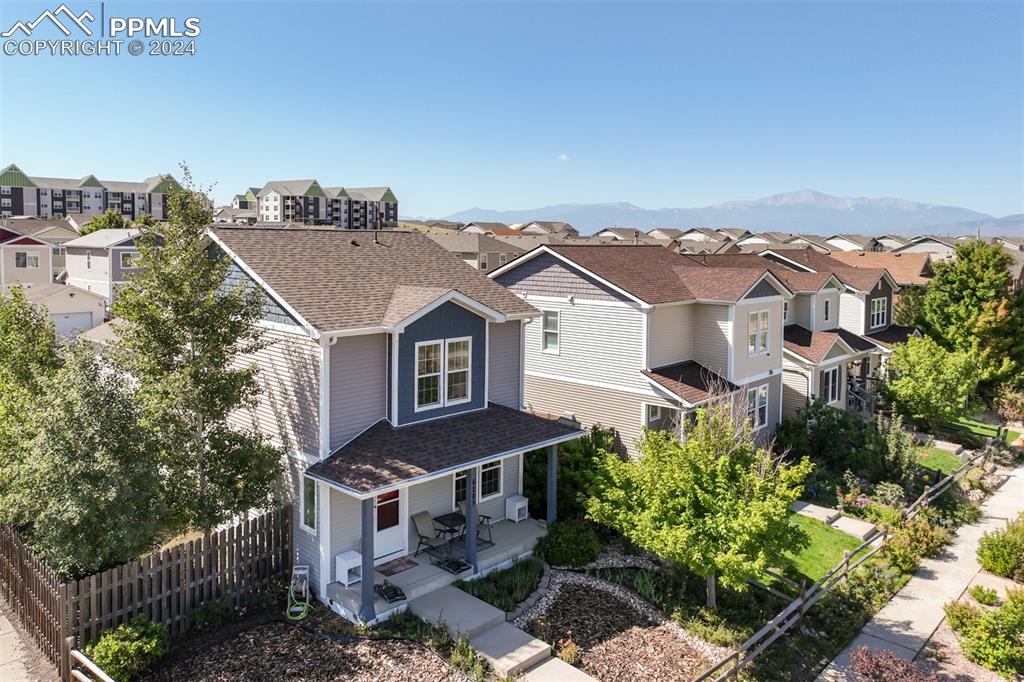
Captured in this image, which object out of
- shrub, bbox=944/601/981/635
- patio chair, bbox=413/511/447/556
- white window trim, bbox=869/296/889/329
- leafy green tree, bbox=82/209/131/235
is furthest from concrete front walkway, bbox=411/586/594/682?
leafy green tree, bbox=82/209/131/235

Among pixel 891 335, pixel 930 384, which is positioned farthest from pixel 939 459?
pixel 891 335

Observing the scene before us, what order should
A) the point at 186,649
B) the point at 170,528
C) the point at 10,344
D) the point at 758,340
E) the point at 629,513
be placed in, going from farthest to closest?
the point at 758,340 < the point at 10,344 < the point at 629,513 < the point at 170,528 < the point at 186,649

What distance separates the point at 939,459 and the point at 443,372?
866 inches

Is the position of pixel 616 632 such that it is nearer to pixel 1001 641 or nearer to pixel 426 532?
pixel 426 532

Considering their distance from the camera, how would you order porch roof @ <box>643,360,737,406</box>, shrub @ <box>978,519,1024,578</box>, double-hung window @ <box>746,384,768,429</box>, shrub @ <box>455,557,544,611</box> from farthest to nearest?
double-hung window @ <box>746,384,768,429</box> < porch roof @ <box>643,360,737,406</box> < shrub @ <box>978,519,1024,578</box> < shrub @ <box>455,557,544,611</box>

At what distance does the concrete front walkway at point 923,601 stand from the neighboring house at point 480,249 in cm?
5718

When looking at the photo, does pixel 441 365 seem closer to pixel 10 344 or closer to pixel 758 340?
pixel 10 344

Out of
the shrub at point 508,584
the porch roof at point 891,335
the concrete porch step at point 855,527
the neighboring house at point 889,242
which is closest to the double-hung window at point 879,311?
the porch roof at point 891,335

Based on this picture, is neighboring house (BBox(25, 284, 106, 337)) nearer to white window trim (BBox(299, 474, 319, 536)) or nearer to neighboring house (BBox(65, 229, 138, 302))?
neighboring house (BBox(65, 229, 138, 302))

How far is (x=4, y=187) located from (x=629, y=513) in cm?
15722

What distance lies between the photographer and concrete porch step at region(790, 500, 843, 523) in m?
21.9

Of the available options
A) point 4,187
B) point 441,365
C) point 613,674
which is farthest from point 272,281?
point 4,187

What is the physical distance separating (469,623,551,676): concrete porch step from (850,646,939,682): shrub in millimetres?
5558

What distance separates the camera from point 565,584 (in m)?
16.6
